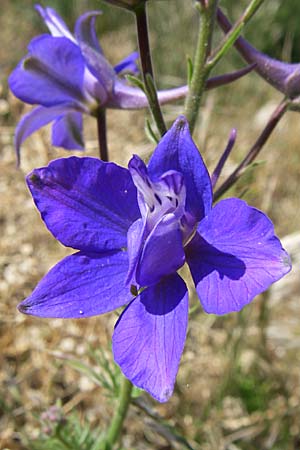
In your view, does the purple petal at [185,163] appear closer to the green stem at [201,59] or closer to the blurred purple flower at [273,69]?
the green stem at [201,59]

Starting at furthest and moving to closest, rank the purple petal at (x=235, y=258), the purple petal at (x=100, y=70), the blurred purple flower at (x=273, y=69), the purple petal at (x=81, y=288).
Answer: the purple petal at (x=100, y=70), the blurred purple flower at (x=273, y=69), the purple petal at (x=81, y=288), the purple petal at (x=235, y=258)

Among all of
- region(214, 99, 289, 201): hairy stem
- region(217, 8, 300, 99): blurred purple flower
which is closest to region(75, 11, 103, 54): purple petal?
region(217, 8, 300, 99): blurred purple flower

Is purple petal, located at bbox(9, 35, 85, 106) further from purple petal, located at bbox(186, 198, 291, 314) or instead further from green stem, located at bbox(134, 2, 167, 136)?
purple petal, located at bbox(186, 198, 291, 314)

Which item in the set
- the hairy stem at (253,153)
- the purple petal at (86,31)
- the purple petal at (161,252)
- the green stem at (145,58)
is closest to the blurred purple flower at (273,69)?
the hairy stem at (253,153)

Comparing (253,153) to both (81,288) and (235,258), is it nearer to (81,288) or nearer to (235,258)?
(235,258)

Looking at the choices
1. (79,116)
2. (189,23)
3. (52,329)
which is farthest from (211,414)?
(189,23)

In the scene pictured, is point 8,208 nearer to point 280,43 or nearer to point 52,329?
point 52,329

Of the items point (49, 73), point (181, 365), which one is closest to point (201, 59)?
point (49, 73)

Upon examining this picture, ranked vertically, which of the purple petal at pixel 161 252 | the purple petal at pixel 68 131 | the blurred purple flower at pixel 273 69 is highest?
the blurred purple flower at pixel 273 69
